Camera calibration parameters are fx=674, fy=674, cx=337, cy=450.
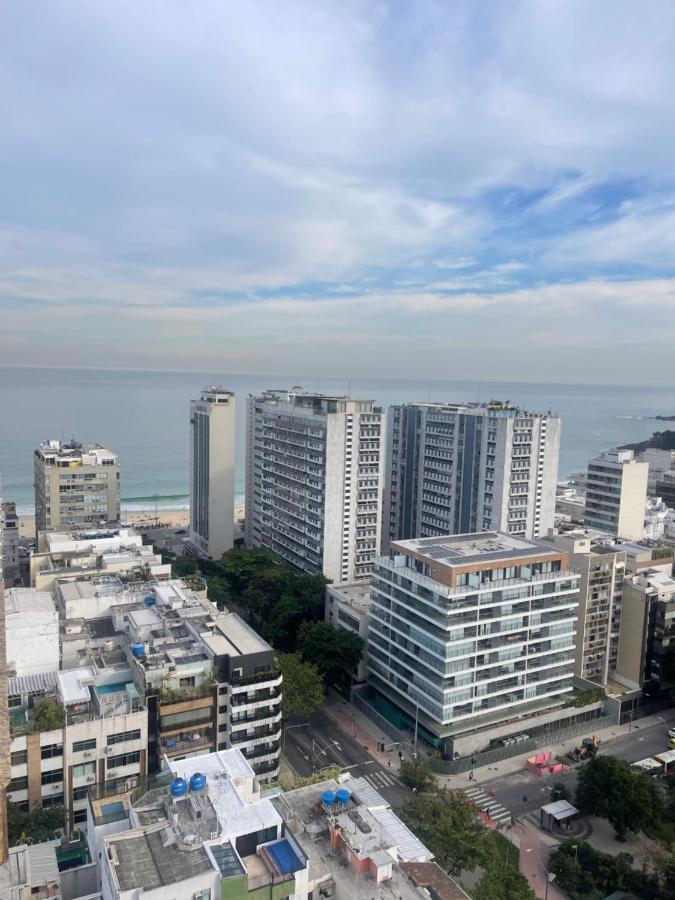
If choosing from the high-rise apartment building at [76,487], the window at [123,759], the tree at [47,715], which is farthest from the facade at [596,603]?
the high-rise apartment building at [76,487]

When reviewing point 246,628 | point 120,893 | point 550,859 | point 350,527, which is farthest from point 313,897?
point 350,527

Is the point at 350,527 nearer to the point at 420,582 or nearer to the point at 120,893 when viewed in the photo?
the point at 420,582

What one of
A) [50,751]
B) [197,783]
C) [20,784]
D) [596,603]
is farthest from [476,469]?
[197,783]

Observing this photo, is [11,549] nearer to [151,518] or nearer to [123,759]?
[151,518]

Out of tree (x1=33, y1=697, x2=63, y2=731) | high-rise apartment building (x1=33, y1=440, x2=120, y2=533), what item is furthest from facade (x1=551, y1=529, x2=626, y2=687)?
high-rise apartment building (x1=33, y1=440, x2=120, y2=533)

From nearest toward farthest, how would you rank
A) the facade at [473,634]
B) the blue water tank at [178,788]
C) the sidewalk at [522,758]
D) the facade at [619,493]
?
1. the blue water tank at [178,788]
2. the sidewalk at [522,758]
3. the facade at [473,634]
4. the facade at [619,493]

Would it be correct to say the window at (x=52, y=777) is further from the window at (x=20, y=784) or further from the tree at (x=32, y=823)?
the tree at (x=32, y=823)
